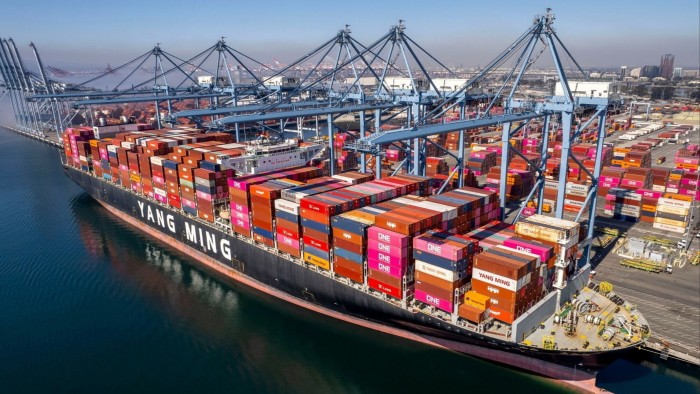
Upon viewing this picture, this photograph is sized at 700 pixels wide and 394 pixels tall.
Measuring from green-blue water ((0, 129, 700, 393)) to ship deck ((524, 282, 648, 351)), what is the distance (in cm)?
268

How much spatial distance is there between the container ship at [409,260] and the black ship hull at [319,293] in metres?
0.10

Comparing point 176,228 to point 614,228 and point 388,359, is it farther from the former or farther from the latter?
point 614,228

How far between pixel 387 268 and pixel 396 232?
2.22 meters

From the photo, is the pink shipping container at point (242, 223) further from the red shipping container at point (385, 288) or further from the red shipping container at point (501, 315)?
the red shipping container at point (501, 315)

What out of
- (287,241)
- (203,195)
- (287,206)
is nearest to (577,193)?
(287,241)

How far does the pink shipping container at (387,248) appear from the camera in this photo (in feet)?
80.0

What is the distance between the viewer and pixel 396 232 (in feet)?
82.2

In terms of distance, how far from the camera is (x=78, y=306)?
31.9 m

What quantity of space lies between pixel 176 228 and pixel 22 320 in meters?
14.3

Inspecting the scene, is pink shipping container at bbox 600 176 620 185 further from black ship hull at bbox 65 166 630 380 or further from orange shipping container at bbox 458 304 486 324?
orange shipping container at bbox 458 304 486 324

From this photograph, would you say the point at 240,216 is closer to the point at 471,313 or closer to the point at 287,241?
the point at 287,241

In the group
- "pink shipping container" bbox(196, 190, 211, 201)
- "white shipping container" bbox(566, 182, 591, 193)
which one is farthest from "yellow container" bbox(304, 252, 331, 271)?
"white shipping container" bbox(566, 182, 591, 193)

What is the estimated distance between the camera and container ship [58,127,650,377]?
22812 mm

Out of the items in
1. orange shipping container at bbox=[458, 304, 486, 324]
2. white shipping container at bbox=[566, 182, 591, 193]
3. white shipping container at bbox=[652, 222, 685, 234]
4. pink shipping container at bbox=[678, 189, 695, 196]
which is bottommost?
white shipping container at bbox=[652, 222, 685, 234]
